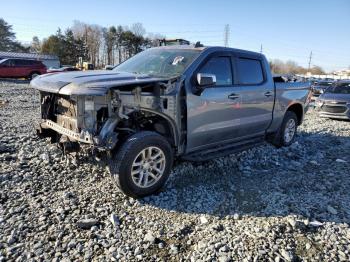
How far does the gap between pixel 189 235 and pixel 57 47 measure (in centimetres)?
6129

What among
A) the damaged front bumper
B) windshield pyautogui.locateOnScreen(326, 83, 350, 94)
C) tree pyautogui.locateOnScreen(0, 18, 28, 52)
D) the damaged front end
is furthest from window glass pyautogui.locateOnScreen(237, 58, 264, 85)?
tree pyautogui.locateOnScreen(0, 18, 28, 52)

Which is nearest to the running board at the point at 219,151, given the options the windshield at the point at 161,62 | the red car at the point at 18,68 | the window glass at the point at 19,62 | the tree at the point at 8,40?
the windshield at the point at 161,62

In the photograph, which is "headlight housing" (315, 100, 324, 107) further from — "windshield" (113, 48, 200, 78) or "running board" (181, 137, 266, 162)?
"windshield" (113, 48, 200, 78)

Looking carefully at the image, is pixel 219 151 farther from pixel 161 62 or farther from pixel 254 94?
pixel 161 62

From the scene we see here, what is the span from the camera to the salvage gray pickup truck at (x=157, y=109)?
12.9ft

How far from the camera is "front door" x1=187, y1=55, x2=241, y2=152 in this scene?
4.71 metres

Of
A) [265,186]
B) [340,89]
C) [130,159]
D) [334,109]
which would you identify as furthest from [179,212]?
[340,89]

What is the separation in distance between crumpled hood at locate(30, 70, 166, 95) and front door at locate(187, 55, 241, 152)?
0.74 meters

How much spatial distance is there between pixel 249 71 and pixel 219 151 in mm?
1596

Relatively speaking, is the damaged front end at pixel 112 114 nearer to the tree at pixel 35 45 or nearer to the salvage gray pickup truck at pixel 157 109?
the salvage gray pickup truck at pixel 157 109

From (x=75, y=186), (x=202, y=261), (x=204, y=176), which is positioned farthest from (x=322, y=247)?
(x=75, y=186)

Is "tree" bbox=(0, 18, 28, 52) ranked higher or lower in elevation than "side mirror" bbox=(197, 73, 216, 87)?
higher

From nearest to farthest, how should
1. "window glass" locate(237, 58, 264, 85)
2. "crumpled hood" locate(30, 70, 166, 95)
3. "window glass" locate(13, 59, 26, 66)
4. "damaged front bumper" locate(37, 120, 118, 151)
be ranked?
"crumpled hood" locate(30, 70, 166, 95) → "damaged front bumper" locate(37, 120, 118, 151) → "window glass" locate(237, 58, 264, 85) → "window glass" locate(13, 59, 26, 66)

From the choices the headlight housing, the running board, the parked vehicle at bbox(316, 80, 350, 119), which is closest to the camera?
the running board
